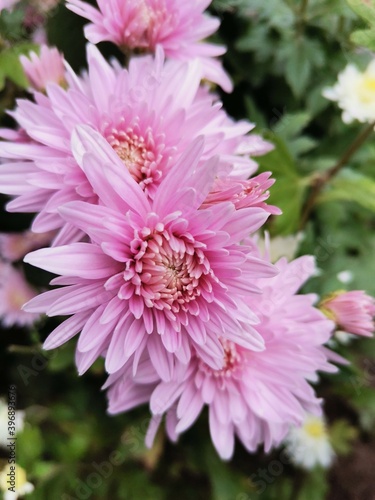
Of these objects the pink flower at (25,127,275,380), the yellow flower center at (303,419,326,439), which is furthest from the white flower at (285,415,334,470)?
the pink flower at (25,127,275,380)

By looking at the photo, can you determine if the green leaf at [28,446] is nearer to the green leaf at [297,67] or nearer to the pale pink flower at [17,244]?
the pale pink flower at [17,244]

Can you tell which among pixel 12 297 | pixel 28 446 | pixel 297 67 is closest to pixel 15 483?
pixel 28 446

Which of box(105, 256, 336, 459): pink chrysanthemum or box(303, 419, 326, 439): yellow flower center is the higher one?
box(105, 256, 336, 459): pink chrysanthemum

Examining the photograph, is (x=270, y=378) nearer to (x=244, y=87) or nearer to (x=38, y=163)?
(x=38, y=163)

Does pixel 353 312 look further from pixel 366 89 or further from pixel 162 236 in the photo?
pixel 366 89

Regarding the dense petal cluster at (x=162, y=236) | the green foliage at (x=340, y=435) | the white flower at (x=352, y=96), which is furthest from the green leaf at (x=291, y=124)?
the green foliage at (x=340, y=435)

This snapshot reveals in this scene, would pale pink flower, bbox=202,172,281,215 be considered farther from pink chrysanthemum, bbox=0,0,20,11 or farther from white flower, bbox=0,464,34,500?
white flower, bbox=0,464,34,500
